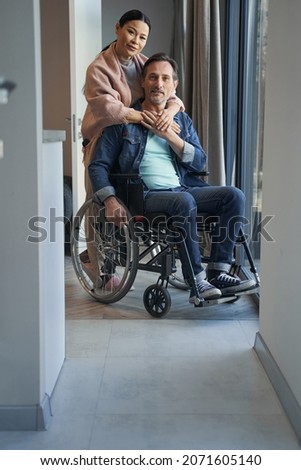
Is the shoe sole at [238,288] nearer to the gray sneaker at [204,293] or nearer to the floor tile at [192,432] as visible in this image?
the gray sneaker at [204,293]

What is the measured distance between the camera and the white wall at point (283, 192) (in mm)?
1884

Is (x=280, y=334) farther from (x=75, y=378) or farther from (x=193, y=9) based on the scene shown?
(x=193, y=9)

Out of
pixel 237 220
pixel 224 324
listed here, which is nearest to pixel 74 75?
pixel 237 220

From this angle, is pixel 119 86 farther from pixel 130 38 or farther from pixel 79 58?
pixel 79 58

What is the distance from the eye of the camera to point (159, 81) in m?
3.04

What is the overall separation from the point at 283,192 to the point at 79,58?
2.28 meters

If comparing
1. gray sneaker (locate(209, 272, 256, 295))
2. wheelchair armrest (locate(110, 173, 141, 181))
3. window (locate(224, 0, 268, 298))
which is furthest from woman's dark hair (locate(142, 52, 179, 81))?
gray sneaker (locate(209, 272, 256, 295))

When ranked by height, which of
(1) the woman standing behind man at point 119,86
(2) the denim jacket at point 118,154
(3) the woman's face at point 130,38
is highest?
(3) the woman's face at point 130,38

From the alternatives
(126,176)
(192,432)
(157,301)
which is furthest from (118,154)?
(192,432)

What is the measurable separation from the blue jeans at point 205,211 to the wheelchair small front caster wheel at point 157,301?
0.16 metres

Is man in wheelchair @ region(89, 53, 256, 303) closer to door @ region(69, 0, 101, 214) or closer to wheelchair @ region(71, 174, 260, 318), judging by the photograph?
wheelchair @ region(71, 174, 260, 318)

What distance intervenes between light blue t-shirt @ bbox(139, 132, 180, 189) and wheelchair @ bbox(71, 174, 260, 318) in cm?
9

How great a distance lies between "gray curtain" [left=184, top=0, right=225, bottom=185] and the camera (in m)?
3.72

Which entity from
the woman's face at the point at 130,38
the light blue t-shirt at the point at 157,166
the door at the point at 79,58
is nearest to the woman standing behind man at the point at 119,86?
the woman's face at the point at 130,38
